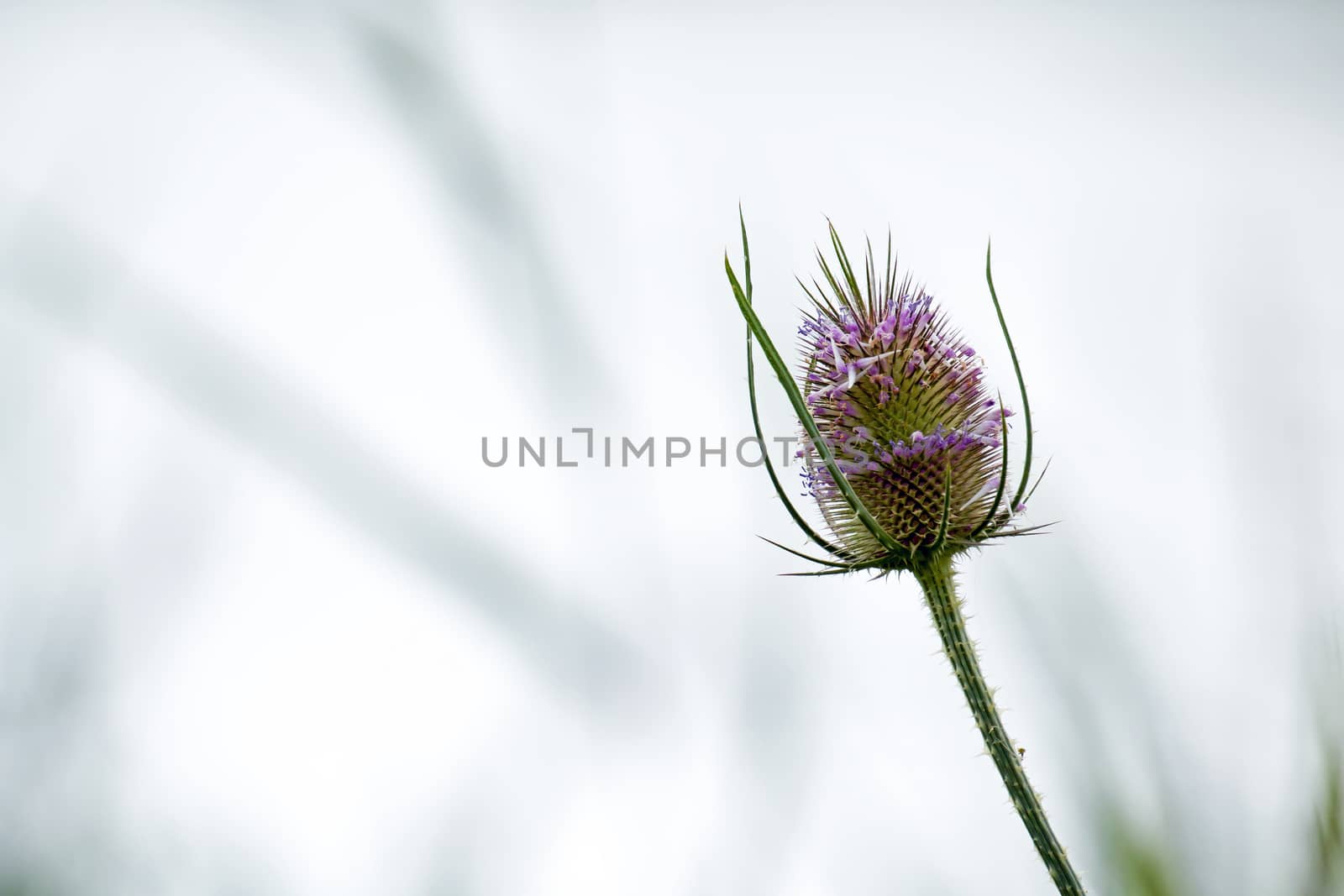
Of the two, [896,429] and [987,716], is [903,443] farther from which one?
[987,716]

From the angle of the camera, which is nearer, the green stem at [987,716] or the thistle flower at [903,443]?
the green stem at [987,716]

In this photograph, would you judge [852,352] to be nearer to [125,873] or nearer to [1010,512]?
[1010,512]

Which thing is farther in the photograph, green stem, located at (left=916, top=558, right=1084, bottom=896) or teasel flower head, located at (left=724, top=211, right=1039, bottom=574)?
teasel flower head, located at (left=724, top=211, right=1039, bottom=574)

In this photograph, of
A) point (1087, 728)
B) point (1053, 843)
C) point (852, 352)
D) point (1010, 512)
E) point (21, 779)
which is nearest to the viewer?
point (21, 779)

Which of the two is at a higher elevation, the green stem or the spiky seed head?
the spiky seed head

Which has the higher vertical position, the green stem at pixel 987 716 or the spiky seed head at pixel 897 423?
the spiky seed head at pixel 897 423

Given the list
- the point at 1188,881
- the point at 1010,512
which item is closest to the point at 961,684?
the point at 1010,512

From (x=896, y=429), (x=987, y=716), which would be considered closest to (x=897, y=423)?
(x=896, y=429)
